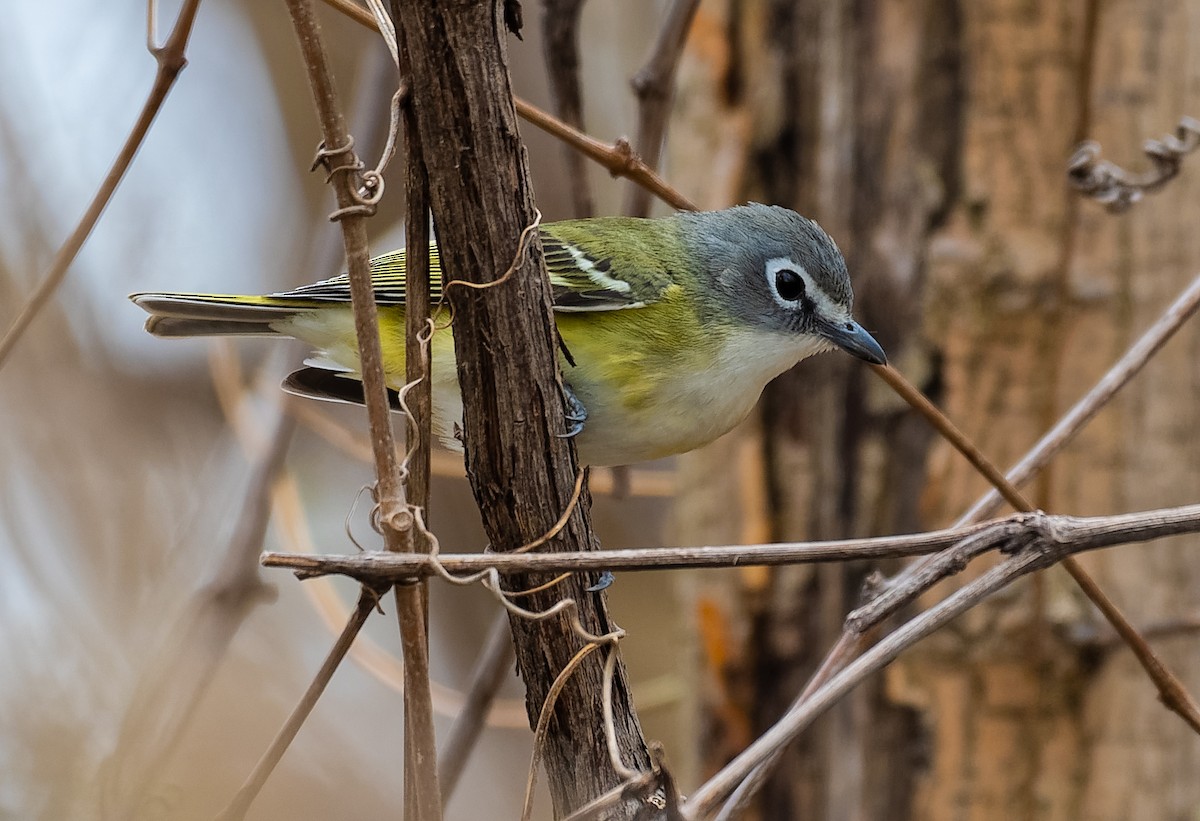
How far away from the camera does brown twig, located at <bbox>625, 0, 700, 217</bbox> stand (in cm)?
236

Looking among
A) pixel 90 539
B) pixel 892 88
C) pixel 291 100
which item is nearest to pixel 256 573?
pixel 90 539

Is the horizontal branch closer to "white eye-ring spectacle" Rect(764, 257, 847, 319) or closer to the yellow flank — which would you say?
the yellow flank

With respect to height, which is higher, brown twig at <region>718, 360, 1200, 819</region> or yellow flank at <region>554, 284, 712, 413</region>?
yellow flank at <region>554, 284, 712, 413</region>

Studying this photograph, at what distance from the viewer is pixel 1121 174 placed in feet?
7.68

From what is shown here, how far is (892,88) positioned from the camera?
3.12m

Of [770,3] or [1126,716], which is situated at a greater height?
[770,3]

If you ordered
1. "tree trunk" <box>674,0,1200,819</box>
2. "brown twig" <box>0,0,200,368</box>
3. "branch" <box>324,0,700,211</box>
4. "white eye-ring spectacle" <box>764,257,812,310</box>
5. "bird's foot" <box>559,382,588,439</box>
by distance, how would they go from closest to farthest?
"brown twig" <box>0,0,200,368</box>
"branch" <box>324,0,700,211</box>
"bird's foot" <box>559,382,588,439</box>
"white eye-ring spectacle" <box>764,257,812,310</box>
"tree trunk" <box>674,0,1200,819</box>

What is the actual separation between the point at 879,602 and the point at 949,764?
5.99 ft

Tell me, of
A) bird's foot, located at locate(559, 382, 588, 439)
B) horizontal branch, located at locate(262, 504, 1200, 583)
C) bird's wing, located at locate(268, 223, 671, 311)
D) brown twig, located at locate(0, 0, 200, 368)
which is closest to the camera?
horizontal branch, located at locate(262, 504, 1200, 583)

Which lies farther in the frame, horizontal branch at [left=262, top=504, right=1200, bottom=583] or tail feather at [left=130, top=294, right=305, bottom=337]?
tail feather at [left=130, top=294, right=305, bottom=337]

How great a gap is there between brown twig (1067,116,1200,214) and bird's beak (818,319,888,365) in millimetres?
554

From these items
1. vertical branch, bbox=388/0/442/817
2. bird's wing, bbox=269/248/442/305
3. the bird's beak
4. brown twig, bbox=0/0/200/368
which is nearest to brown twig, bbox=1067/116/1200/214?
the bird's beak

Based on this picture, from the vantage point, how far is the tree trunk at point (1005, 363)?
2.96 metres

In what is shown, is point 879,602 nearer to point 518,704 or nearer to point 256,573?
point 256,573
